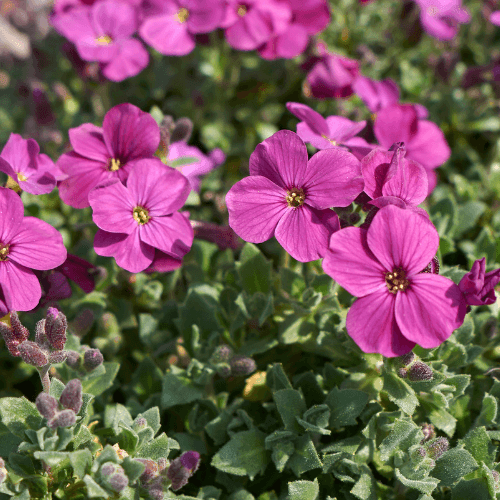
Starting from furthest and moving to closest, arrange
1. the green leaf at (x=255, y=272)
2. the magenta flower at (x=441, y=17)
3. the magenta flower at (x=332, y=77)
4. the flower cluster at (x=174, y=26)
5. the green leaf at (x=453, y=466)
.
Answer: the magenta flower at (x=441, y=17) < the flower cluster at (x=174, y=26) < the magenta flower at (x=332, y=77) < the green leaf at (x=255, y=272) < the green leaf at (x=453, y=466)

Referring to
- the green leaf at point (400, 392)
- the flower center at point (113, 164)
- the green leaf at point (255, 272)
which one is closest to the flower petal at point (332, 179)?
the green leaf at point (255, 272)

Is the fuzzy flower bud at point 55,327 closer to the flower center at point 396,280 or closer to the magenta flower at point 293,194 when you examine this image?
the magenta flower at point 293,194

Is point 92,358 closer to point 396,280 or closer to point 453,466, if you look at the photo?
point 396,280

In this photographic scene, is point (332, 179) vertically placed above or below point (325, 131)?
below

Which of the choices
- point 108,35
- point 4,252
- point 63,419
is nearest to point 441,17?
point 108,35

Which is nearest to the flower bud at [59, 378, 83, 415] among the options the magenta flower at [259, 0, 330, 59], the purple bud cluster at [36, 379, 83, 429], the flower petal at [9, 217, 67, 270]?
the purple bud cluster at [36, 379, 83, 429]

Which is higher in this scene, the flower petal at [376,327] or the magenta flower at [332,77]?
the magenta flower at [332,77]

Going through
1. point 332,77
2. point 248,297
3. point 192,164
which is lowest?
Result: point 248,297
